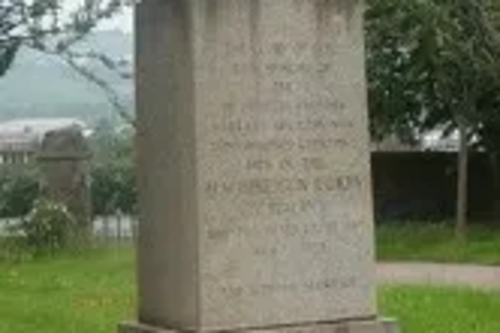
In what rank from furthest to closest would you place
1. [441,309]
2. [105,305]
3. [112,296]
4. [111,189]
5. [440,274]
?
[111,189], [440,274], [112,296], [105,305], [441,309]

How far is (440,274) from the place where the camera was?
2061 centimetres

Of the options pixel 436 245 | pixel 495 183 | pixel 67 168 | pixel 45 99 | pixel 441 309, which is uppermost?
pixel 45 99

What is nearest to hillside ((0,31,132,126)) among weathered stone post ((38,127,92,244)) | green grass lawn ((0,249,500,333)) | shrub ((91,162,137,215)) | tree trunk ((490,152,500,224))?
shrub ((91,162,137,215))

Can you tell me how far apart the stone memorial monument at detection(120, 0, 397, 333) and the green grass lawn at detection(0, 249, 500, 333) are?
12.3ft

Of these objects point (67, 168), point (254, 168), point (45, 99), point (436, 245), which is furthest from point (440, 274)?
point (45, 99)

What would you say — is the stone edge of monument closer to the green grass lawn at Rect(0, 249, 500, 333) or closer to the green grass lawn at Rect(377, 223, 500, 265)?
the green grass lawn at Rect(0, 249, 500, 333)

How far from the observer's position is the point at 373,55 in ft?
92.7

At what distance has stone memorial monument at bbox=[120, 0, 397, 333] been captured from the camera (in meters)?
9.05

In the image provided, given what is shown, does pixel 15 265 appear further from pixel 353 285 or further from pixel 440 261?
pixel 353 285

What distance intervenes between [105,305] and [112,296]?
1000 mm

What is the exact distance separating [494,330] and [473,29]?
13.6 metres

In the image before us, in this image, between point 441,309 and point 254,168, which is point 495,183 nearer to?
point 441,309

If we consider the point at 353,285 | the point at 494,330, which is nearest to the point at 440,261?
the point at 494,330

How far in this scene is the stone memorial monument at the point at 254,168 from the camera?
9.05 metres
